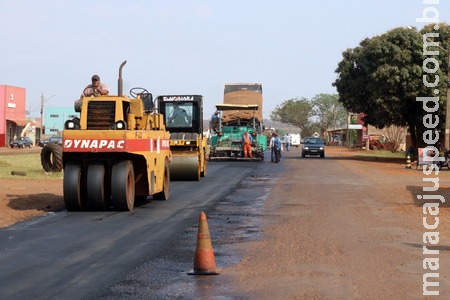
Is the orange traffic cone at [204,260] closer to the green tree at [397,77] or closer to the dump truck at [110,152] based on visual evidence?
the dump truck at [110,152]

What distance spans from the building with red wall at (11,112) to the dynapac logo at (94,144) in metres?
80.3

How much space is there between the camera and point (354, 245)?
493 inches

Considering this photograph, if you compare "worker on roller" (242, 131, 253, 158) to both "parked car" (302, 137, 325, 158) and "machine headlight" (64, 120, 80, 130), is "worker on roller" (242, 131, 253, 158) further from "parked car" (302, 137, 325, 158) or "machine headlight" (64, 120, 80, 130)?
"machine headlight" (64, 120, 80, 130)

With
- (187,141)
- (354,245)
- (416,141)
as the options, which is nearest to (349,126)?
(416,141)

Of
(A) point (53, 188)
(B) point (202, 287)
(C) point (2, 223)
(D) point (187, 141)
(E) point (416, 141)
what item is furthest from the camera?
(E) point (416, 141)

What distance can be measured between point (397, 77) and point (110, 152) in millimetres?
33834

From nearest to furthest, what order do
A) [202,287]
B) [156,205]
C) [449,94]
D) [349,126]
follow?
1. [202,287]
2. [156,205]
3. [449,94]
4. [349,126]

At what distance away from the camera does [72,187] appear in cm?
1758

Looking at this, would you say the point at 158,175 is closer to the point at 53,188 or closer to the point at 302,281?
the point at 53,188

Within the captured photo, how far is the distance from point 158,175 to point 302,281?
10938 mm

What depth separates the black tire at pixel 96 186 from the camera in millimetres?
17625

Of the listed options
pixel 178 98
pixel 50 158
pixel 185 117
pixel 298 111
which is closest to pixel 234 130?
pixel 50 158

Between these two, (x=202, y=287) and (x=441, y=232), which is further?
(x=441, y=232)

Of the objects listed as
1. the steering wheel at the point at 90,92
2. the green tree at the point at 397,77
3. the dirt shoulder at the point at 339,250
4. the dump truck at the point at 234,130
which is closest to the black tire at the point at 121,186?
the steering wheel at the point at 90,92
